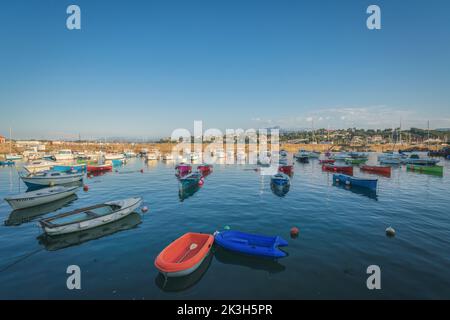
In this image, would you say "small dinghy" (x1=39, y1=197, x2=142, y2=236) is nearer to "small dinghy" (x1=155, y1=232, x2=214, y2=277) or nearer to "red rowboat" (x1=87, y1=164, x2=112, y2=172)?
"small dinghy" (x1=155, y1=232, x2=214, y2=277)

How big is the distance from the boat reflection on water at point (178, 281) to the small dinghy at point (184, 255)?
0.96 ft

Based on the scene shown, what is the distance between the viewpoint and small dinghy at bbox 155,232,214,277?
1176 cm

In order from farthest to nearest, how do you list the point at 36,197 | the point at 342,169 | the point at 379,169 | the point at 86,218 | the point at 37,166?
1. the point at 37,166
2. the point at 342,169
3. the point at 379,169
4. the point at 36,197
5. the point at 86,218

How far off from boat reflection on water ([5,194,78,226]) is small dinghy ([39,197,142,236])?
6.11m

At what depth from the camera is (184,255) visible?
1394cm

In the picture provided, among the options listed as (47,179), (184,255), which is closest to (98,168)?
(47,179)

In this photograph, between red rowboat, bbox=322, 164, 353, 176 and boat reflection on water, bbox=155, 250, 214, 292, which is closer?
boat reflection on water, bbox=155, 250, 214, 292

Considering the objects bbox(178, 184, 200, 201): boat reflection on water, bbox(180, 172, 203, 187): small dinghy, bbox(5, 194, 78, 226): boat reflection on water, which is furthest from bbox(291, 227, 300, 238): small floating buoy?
bbox(5, 194, 78, 226): boat reflection on water

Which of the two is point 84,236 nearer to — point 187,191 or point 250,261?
point 250,261

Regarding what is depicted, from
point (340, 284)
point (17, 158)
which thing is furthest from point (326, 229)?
point (17, 158)

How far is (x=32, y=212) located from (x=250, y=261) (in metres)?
26.3

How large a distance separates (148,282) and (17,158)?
98272mm

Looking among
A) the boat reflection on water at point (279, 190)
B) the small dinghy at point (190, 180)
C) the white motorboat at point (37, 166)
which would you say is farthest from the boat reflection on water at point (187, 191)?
the white motorboat at point (37, 166)
